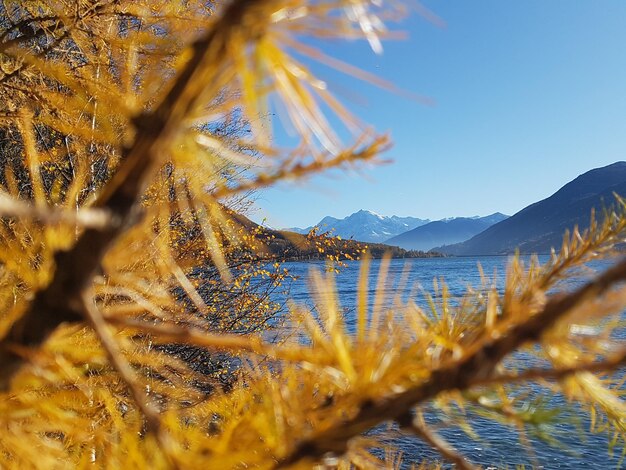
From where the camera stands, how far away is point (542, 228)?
158500 mm

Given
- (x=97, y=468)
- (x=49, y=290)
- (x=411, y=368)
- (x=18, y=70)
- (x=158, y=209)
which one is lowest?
(x=97, y=468)

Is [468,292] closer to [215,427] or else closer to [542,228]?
[215,427]

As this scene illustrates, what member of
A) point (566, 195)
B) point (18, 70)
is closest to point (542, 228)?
point (566, 195)

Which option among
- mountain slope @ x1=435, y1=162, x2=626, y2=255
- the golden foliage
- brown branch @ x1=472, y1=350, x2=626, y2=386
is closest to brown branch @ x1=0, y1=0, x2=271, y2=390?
the golden foliage

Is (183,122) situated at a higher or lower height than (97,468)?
higher

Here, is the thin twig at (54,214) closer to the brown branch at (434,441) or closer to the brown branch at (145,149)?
the brown branch at (145,149)

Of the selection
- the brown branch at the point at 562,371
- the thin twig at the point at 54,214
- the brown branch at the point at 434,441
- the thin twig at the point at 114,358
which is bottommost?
the brown branch at the point at 434,441

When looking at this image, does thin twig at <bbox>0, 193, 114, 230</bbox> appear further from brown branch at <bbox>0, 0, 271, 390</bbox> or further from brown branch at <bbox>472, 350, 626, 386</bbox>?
brown branch at <bbox>472, 350, 626, 386</bbox>

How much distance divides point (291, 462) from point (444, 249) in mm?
183002

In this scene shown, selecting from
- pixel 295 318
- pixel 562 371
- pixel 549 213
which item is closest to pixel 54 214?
pixel 562 371

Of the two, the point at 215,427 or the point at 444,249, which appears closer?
the point at 215,427

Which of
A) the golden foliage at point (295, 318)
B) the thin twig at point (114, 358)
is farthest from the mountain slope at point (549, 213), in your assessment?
the thin twig at point (114, 358)

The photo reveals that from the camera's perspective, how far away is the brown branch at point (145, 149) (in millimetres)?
445

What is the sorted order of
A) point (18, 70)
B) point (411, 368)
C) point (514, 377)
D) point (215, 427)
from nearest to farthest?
point (514, 377), point (411, 368), point (215, 427), point (18, 70)
